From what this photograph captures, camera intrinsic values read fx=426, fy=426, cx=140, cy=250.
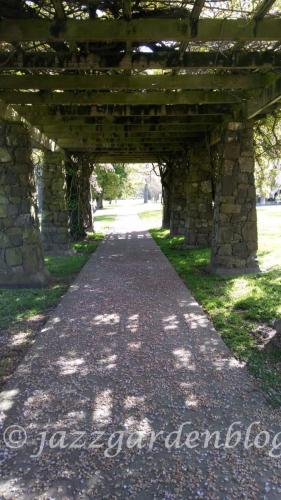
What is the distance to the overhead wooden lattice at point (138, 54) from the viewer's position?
3.86 meters

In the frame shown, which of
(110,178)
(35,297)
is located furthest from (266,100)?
(110,178)

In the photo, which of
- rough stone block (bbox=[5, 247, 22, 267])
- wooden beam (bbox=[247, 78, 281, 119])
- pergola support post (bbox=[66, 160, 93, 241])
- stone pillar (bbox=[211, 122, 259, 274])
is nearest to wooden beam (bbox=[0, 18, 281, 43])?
wooden beam (bbox=[247, 78, 281, 119])

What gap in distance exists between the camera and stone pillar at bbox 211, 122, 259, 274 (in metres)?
7.44

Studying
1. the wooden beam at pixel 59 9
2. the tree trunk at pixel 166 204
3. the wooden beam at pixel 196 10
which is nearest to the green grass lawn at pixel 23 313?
the wooden beam at pixel 59 9

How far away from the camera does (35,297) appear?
250 inches

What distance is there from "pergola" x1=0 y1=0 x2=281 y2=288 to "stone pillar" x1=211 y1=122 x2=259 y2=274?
0.02m

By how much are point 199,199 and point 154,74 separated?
5.52m

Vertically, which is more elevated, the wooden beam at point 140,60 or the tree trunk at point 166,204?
the wooden beam at point 140,60

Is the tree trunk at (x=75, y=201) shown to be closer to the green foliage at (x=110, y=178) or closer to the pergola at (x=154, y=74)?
the pergola at (x=154, y=74)

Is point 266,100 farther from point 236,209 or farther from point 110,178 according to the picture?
point 110,178

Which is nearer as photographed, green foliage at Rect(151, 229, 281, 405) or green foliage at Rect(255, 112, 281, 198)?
green foliage at Rect(151, 229, 281, 405)

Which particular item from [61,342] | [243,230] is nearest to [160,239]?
[243,230]

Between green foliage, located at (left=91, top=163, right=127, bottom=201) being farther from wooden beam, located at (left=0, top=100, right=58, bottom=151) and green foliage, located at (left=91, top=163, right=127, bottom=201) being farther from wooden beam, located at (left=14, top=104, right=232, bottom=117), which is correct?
wooden beam, located at (left=14, top=104, right=232, bottom=117)

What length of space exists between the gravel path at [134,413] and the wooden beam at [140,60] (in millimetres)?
2892
